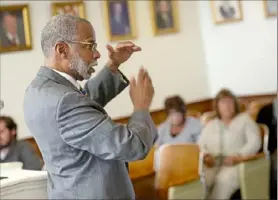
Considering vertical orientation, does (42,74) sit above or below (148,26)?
below

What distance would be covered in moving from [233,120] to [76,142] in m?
3.05

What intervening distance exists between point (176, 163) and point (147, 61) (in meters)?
1.58

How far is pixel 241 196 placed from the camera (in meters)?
4.38

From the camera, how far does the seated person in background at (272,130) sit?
183 inches

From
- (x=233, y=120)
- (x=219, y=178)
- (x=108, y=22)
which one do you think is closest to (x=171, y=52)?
(x=108, y=22)

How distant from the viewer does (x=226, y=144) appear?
4.56 m

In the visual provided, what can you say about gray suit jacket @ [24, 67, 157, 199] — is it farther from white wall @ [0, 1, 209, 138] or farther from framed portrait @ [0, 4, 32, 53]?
framed portrait @ [0, 4, 32, 53]

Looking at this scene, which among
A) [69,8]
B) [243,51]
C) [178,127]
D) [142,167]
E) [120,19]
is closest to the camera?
[142,167]

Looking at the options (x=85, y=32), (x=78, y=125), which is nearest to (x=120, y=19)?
(x=85, y=32)

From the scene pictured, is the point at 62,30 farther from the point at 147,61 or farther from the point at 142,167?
the point at 147,61

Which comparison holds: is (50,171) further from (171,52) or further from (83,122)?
(171,52)

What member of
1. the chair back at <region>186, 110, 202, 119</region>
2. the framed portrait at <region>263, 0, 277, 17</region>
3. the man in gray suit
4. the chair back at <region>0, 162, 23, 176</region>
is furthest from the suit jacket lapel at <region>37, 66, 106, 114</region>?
the framed portrait at <region>263, 0, 277, 17</region>

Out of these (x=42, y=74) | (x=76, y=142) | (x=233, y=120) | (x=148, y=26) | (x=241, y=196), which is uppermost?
(x=148, y=26)

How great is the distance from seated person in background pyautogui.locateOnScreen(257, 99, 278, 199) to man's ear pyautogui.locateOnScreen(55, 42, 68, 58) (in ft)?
10.3
